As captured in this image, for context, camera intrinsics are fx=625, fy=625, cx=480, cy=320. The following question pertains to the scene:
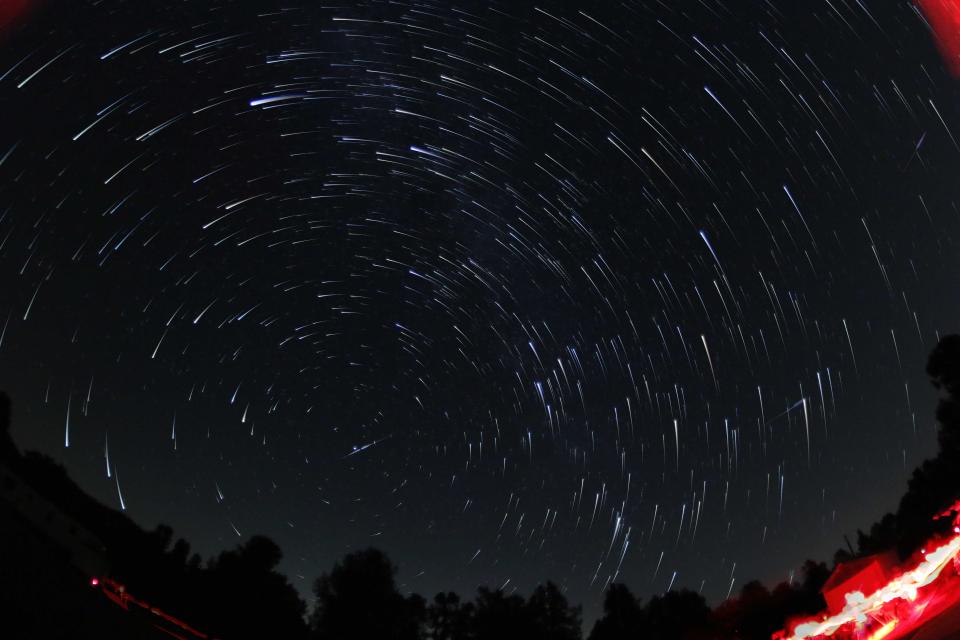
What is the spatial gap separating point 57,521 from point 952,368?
3627cm

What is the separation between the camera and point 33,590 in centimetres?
1048

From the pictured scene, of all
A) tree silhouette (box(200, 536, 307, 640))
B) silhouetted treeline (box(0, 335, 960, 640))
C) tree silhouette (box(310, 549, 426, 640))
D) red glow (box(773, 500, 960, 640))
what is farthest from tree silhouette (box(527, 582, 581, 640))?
red glow (box(773, 500, 960, 640))

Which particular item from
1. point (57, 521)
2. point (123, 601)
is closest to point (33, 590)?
point (123, 601)

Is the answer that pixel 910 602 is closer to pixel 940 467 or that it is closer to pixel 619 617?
pixel 940 467

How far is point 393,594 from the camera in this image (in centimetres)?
3616

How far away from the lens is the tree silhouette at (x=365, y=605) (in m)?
33.9

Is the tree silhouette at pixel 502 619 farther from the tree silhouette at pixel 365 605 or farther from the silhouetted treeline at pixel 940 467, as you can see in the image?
the silhouetted treeline at pixel 940 467

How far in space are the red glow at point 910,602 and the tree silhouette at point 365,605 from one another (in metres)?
30.4

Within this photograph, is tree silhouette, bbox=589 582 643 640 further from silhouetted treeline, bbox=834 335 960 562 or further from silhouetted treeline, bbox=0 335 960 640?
silhouetted treeline, bbox=834 335 960 562

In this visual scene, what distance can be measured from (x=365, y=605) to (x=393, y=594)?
177cm

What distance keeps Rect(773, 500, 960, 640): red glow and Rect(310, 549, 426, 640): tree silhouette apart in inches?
1195

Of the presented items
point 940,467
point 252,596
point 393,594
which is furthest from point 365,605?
point 940,467

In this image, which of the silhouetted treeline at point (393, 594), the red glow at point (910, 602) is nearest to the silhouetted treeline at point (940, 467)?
the silhouetted treeline at point (393, 594)

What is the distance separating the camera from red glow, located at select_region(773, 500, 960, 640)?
21.3 ft
